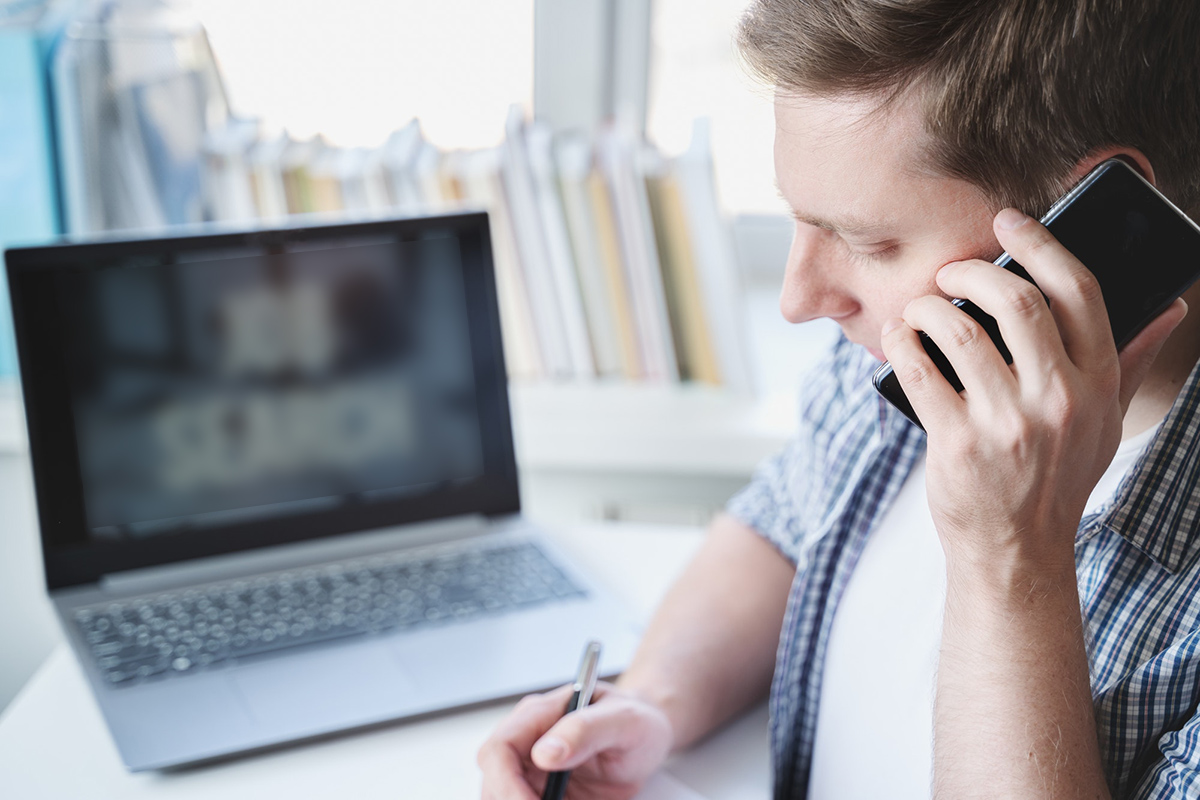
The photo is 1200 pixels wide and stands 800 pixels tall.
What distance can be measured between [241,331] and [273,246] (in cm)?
9

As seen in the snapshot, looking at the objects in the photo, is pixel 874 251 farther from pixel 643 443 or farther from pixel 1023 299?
pixel 643 443

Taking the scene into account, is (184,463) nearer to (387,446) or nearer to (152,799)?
(387,446)

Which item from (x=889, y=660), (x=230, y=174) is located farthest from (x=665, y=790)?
(x=230, y=174)

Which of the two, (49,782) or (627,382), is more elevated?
(627,382)

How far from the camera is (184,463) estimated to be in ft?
3.29

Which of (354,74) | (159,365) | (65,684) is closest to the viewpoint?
(65,684)

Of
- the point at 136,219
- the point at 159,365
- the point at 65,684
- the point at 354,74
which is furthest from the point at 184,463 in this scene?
the point at 354,74

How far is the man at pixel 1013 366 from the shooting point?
0.60 m

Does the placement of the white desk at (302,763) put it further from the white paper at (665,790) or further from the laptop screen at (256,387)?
the laptop screen at (256,387)

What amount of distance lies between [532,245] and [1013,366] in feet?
2.89

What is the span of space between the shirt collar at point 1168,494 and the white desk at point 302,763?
1.09 feet

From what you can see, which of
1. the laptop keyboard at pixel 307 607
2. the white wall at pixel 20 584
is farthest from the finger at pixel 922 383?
the white wall at pixel 20 584

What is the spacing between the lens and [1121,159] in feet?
2.06

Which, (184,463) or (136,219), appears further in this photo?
(136,219)
